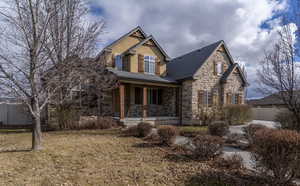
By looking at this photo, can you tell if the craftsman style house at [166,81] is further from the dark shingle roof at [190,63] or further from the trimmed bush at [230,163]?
the trimmed bush at [230,163]

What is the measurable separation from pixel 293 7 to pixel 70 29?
10.9m

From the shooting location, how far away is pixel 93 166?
4.65 m

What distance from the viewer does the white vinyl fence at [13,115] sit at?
45.7 ft

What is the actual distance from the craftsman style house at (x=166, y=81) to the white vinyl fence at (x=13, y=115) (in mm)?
6520

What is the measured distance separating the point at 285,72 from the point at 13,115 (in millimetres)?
18481

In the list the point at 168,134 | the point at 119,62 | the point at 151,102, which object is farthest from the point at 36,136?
the point at 151,102

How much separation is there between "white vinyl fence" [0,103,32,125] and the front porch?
23.6 ft

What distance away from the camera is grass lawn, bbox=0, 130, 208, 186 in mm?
3854

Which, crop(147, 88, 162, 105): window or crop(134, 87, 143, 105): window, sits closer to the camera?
crop(134, 87, 143, 105): window

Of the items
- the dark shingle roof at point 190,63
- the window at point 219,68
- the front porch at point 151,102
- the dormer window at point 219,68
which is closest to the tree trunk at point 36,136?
the front porch at point 151,102

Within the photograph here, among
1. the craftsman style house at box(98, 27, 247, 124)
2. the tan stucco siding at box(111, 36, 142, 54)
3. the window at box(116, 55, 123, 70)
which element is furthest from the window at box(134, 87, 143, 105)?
the tan stucco siding at box(111, 36, 142, 54)

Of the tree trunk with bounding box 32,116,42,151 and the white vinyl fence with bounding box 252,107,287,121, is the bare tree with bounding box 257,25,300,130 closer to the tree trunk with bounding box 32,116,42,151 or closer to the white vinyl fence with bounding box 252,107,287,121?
the tree trunk with bounding box 32,116,42,151

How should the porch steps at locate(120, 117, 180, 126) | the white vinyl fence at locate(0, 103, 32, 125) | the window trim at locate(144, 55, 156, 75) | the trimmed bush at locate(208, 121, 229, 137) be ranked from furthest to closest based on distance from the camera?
the window trim at locate(144, 55, 156, 75), the white vinyl fence at locate(0, 103, 32, 125), the porch steps at locate(120, 117, 180, 126), the trimmed bush at locate(208, 121, 229, 137)

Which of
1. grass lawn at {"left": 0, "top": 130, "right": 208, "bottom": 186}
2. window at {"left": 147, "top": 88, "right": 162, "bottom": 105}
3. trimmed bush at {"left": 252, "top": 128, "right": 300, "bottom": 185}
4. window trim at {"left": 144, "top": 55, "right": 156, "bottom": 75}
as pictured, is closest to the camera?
trimmed bush at {"left": 252, "top": 128, "right": 300, "bottom": 185}
